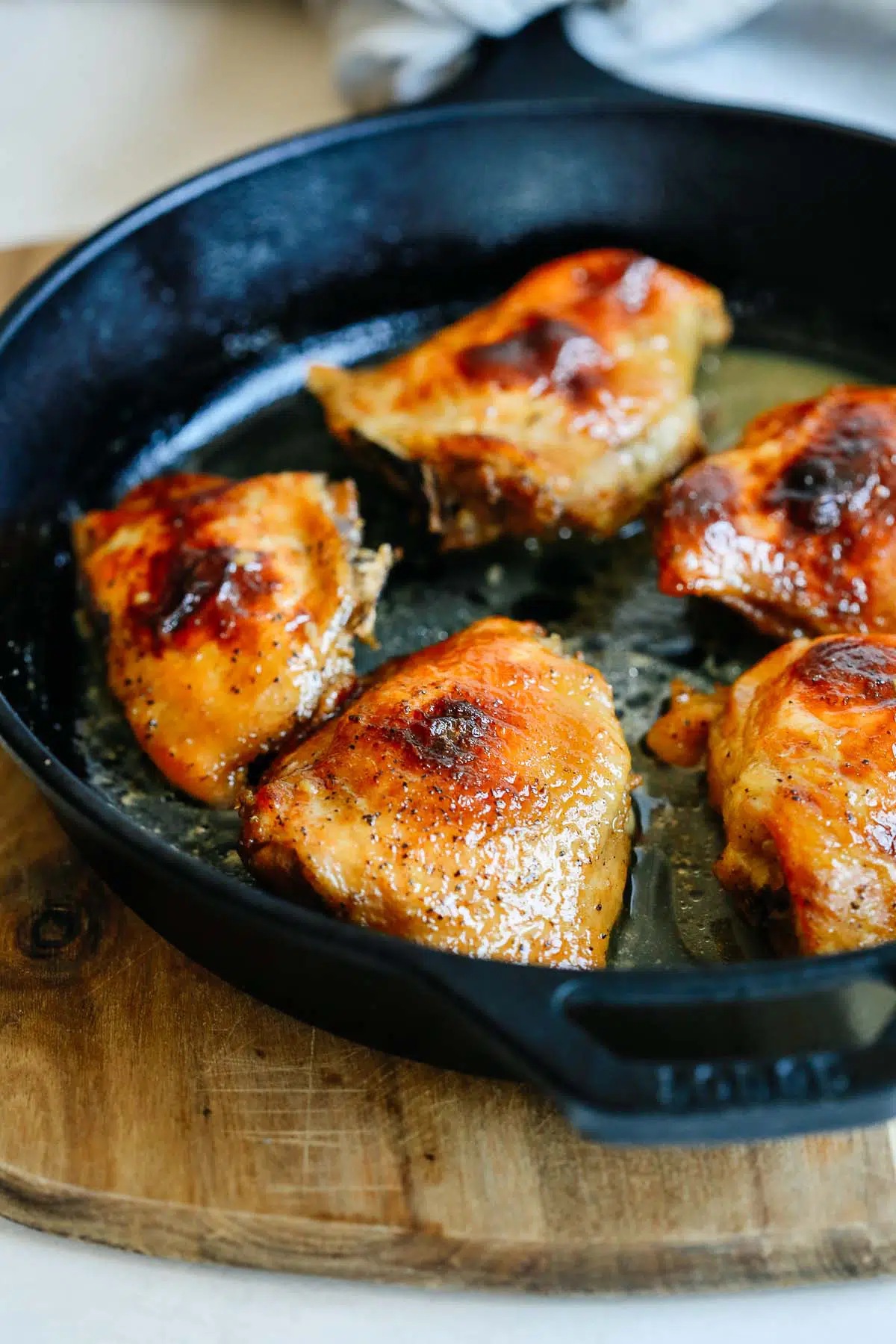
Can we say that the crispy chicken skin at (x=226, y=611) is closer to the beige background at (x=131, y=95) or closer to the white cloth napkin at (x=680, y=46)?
the white cloth napkin at (x=680, y=46)

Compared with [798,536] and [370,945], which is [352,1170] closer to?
[370,945]

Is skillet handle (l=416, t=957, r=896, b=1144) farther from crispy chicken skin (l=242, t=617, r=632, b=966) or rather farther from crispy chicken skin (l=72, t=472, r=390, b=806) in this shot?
crispy chicken skin (l=72, t=472, r=390, b=806)

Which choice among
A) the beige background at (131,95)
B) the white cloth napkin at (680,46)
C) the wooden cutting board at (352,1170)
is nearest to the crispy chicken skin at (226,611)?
the wooden cutting board at (352,1170)

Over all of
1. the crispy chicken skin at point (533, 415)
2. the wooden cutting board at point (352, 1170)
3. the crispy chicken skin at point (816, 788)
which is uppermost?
the crispy chicken skin at point (533, 415)

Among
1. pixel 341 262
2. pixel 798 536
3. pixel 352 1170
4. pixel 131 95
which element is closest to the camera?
pixel 352 1170

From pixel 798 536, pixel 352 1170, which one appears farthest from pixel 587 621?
pixel 352 1170

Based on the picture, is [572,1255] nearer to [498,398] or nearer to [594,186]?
[498,398]

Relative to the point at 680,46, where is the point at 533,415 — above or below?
below

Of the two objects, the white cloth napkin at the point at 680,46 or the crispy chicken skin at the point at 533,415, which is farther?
the white cloth napkin at the point at 680,46
